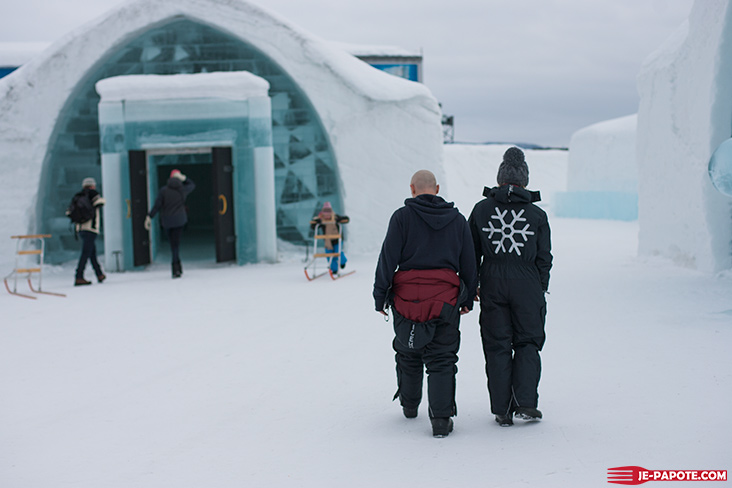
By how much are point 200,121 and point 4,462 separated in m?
8.50

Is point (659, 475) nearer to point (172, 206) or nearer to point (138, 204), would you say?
point (172, 206)

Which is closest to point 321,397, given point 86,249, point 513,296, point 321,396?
point 321,396

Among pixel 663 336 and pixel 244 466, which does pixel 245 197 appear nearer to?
pixel 663 336

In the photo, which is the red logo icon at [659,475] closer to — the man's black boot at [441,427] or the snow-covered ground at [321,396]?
the snow-covered ground at [321,396]

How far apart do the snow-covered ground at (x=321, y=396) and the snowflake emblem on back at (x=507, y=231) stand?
0.95 m

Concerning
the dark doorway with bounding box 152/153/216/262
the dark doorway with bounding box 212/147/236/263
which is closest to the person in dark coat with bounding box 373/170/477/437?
the dark doorway with bounding box 212/147/236/263

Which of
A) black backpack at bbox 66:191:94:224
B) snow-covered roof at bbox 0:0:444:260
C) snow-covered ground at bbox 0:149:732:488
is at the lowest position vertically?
snow-covered ground at bbox 0:149:732:488

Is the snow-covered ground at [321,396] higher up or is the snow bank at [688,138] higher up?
the snow bank at [688,138]

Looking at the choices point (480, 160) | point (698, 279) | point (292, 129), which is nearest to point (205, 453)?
point (698, 279)

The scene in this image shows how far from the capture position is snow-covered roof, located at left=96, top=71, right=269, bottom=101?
1095 cm

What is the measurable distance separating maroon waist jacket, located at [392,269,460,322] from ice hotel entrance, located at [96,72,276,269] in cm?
800

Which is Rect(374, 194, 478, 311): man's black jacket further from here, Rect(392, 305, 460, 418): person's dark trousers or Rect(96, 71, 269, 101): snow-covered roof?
Rect(96, 71, 269, 101): snow-covered roof

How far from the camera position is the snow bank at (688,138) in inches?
332

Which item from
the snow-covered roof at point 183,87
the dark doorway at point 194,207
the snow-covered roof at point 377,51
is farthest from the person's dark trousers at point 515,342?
the snow-covered roof at point 377,51
